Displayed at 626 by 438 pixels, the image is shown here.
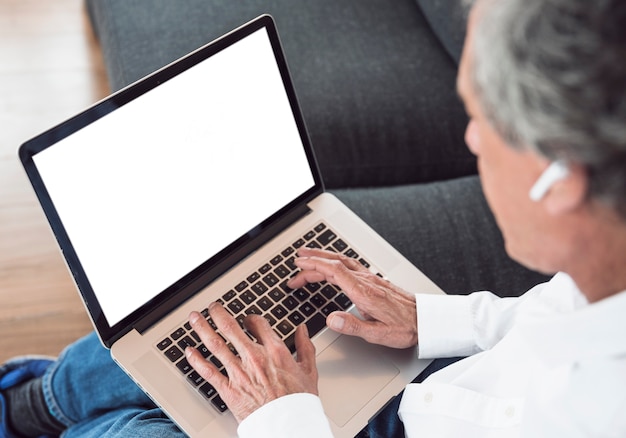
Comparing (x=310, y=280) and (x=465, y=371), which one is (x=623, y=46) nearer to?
(x=465, y=371)

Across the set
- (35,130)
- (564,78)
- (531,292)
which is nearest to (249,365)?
(531,292)

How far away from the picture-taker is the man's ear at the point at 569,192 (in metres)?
0.60

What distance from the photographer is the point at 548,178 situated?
622 millimetres

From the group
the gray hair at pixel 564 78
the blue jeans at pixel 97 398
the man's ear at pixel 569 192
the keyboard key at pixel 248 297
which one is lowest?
the blue jeans at pixel 97 398

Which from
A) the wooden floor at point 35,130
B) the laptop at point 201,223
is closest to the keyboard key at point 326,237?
the laptop at point 201,223

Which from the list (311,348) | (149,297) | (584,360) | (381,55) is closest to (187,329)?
(149,297)

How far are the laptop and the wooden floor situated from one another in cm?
66

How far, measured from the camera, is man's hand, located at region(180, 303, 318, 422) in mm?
926

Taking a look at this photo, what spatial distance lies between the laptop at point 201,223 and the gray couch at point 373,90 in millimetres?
209

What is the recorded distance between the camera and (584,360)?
74cm

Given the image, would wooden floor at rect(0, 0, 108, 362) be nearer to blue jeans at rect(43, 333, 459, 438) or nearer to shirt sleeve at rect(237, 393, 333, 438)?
blue jeans at rect(43, 333, 459, 438)

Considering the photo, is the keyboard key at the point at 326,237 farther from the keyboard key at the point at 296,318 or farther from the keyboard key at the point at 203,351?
the keyboard key at the point at 203,351

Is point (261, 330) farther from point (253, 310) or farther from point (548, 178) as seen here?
point (548, 178)

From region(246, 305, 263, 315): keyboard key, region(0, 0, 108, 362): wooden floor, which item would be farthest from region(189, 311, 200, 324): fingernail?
region(0, 0, 108, 362): wooden floor
